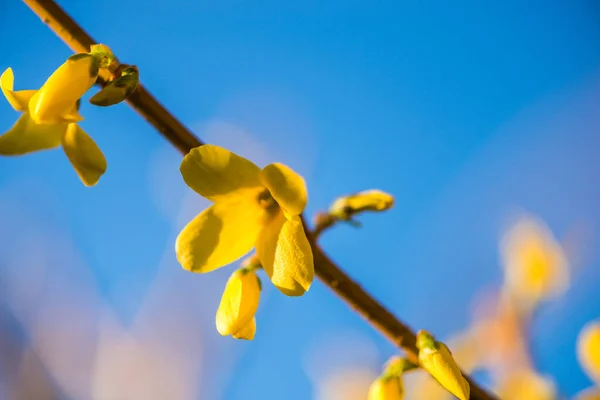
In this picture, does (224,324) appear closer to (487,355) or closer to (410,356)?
(410,356)

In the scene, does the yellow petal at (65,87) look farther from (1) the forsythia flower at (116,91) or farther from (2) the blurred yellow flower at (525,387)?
(2) the blurred yellow flower at (525,387)

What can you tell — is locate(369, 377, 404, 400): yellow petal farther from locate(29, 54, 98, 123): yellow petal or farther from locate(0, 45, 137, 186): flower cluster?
locate(29, 54, 98, 123): yellow petal

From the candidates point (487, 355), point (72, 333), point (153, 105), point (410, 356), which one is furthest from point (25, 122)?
point (72, 333)

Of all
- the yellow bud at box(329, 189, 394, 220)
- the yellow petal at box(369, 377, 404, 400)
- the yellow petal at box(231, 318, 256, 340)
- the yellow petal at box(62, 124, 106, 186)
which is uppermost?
the yellow bud at box(329, 189, 394, 220)

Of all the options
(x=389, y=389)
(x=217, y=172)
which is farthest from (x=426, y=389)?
(x=217, y=172)

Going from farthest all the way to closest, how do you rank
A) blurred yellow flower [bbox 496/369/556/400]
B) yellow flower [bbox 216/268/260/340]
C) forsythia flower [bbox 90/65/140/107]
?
blurred yellow flower [bbox 496/369/556/400]
yellow flower [bbox 216/268/260/340]
forsythia flower [bbox 90/65/140/107]

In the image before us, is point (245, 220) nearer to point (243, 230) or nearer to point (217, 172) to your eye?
point (243, 230)

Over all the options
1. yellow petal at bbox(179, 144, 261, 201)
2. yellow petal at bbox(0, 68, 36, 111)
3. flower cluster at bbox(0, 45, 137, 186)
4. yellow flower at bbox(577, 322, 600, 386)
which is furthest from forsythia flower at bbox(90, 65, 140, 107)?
yellow flower at bbox(577, 322, 600, 386)
